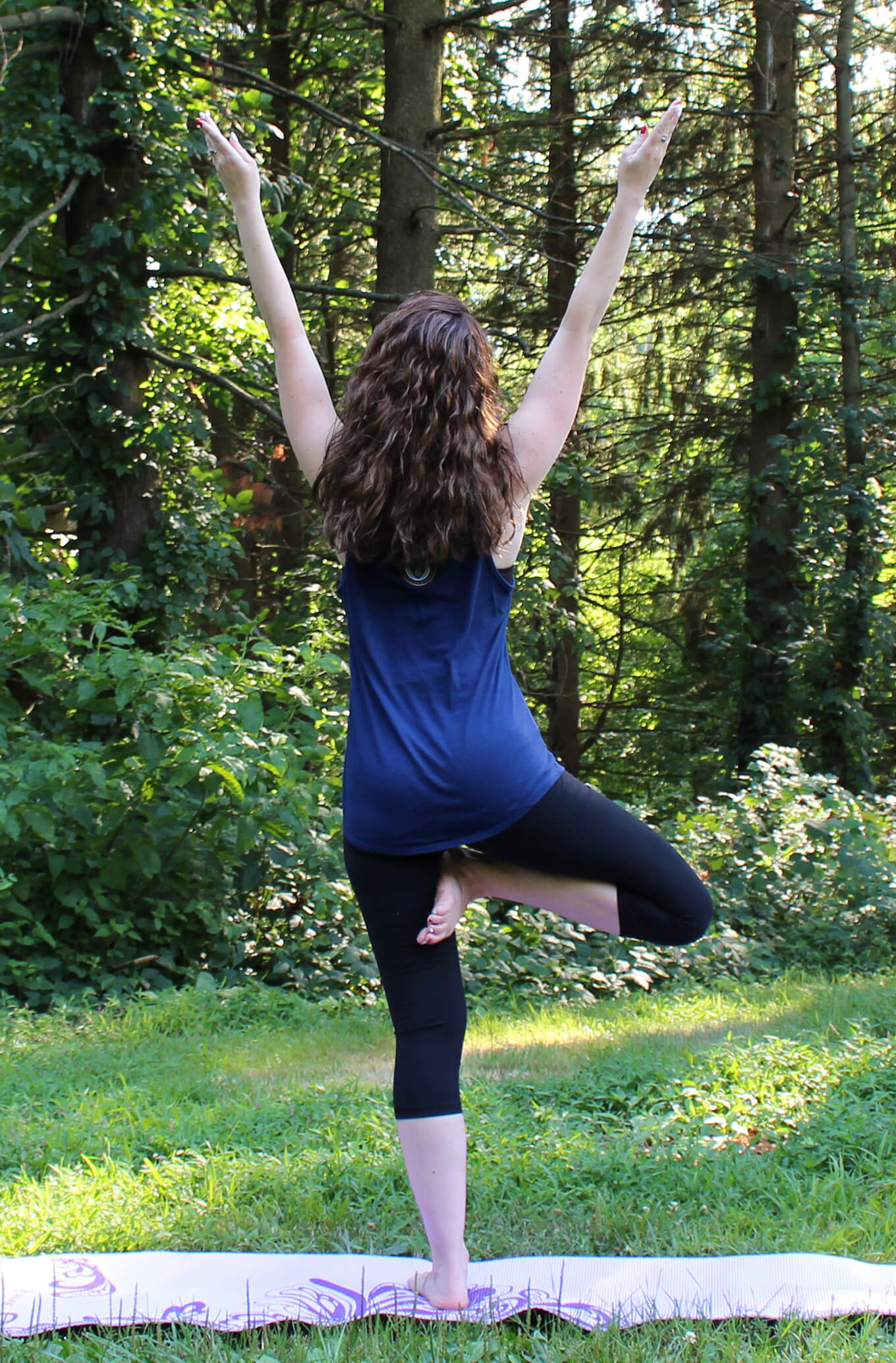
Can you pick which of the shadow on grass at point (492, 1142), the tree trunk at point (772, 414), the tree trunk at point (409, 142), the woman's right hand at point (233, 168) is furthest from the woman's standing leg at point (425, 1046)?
the tree trunk at point (772, 414)

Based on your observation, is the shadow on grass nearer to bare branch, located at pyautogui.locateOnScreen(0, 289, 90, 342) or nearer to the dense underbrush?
the dense underbrush

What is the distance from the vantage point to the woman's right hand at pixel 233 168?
8.99 ft

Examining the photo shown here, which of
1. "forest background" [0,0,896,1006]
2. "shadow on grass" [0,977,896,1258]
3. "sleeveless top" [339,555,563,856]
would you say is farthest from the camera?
"forest background" [0,0,896,1006]

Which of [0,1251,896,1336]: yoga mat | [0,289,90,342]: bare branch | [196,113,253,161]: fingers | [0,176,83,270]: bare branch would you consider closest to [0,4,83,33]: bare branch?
[0,176,83,270]: bare branch

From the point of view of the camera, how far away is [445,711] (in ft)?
7.88

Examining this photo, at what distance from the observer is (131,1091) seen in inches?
166

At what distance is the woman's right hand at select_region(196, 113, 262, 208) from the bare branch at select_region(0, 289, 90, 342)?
19.1 feet

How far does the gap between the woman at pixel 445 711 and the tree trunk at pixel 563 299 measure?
27.8 feet

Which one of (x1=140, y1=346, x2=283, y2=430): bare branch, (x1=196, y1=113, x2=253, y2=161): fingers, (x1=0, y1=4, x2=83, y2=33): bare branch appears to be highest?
(x1=0, y1=4, x2=83, y2=33): bare branch

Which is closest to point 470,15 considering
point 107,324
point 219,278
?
point 219,278

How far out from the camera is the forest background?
6.37m

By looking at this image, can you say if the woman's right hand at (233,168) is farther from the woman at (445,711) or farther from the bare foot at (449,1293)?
the bare foot at (449,1293)

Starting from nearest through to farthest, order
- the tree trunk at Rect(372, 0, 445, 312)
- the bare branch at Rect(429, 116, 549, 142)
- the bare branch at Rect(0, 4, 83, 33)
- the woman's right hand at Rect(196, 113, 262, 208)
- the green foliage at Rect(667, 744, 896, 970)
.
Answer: the woman's right hand at Rect(196, 113, 262, 208) → the green foliage at Rect(667, 744, 896, 970) → the bare branch at Rect(0, 4, 83, 33) → the tree trunk at Rect(372, 0, 445, 312) → the bare branch at Rect(429, 116, 549, 142)

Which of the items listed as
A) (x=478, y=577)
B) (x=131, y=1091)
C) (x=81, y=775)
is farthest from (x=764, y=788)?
(x=478, y=577)
